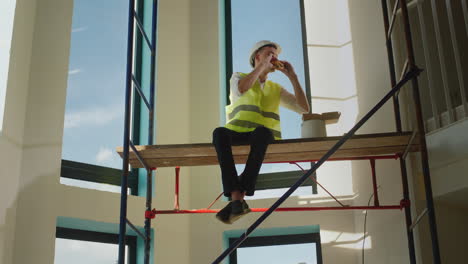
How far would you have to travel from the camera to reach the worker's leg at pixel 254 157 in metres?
3.46

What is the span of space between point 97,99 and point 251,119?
1.66 metres

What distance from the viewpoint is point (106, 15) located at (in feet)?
17.0

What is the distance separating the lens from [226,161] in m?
3.51

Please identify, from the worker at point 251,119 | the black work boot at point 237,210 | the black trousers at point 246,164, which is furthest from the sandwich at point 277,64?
the black work boot at point 237,210

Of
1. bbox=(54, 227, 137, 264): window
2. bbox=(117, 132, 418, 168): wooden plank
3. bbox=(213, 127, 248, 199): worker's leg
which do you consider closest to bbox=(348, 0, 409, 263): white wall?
bbox=(117, 132, 418, 168): wooden plank

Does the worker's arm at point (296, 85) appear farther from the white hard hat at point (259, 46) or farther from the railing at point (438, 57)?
the railing at point (438, 57)

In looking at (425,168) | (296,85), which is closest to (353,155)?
(296,85)

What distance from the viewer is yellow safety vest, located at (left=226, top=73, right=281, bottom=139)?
3.82m

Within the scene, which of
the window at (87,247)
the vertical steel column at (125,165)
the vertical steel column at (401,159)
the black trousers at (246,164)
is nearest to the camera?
the vertical steel column at (125,165)

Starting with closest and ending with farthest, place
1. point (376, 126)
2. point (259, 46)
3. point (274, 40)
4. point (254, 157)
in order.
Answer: point (254, 157) < point (259, 46) < point (376, 126) < point (274, 40)

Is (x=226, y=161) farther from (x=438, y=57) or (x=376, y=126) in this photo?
(x=438, y=57)

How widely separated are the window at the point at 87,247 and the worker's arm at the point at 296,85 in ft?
5.90

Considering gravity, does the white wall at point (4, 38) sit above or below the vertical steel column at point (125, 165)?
above

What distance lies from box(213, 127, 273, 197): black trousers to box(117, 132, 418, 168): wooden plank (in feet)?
0.35
